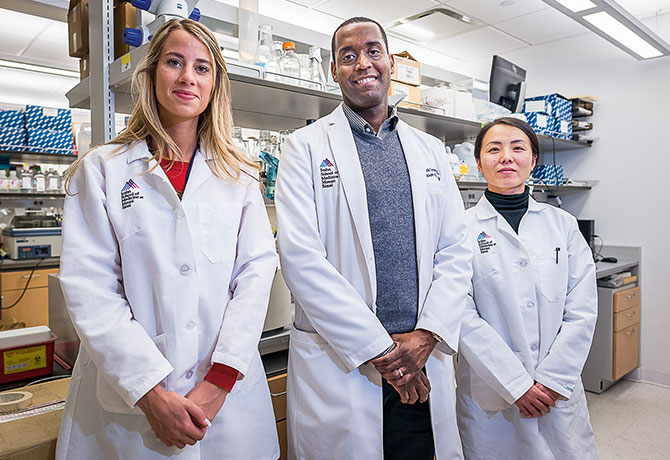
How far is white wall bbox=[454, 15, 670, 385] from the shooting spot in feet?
11.6

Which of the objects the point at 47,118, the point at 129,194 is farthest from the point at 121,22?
the point at 47,118

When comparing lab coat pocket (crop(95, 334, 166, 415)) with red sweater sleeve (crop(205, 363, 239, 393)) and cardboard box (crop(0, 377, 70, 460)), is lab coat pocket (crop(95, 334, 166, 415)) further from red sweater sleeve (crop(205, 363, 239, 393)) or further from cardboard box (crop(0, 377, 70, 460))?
cardboard box (crop(0, 377, 70, 460))

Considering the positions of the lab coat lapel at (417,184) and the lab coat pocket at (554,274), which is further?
the lab coat pocket at (554,274)

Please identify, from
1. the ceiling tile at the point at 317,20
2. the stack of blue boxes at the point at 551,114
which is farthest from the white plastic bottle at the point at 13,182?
the stack of blue boxes at the point at 551,114

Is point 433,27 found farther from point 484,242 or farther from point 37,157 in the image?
point 37,157

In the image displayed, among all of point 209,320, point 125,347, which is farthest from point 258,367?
point 125,347

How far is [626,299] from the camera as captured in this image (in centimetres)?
339

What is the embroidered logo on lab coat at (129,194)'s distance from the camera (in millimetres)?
1060

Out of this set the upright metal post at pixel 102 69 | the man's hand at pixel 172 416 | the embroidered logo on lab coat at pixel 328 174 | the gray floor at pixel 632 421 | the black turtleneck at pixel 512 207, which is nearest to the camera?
the man's hand at pixel 172 416

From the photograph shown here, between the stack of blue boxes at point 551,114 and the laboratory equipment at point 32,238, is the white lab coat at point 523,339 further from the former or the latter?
the laboratory equipment at point 32,238

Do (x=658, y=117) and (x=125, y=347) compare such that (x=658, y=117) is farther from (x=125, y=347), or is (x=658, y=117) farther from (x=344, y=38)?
(x=125, y=347)

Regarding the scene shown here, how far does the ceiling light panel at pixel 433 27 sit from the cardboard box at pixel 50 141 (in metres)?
2.86

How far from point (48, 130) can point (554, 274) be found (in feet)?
13.3

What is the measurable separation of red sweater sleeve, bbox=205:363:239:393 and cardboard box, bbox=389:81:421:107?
1567 mm
